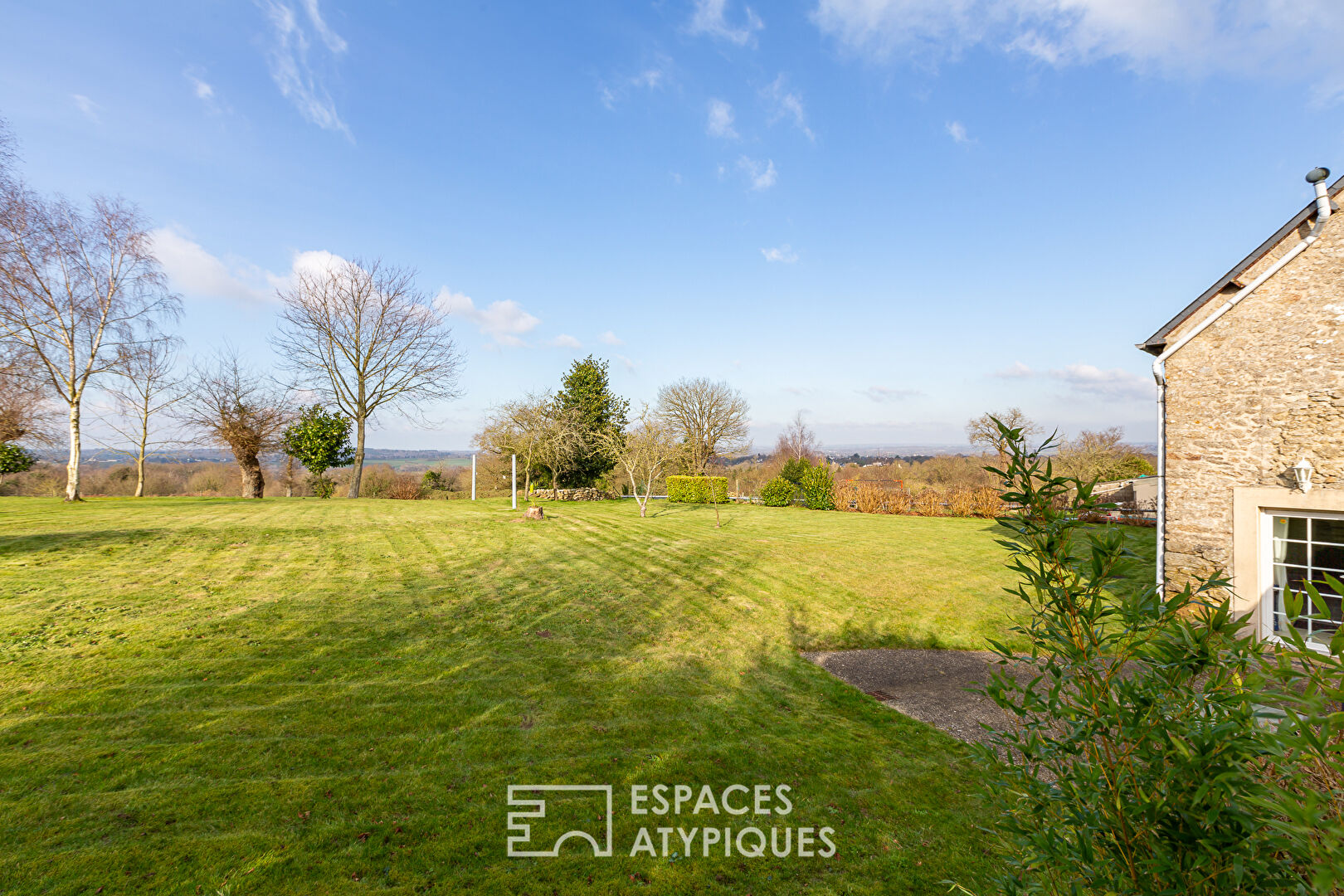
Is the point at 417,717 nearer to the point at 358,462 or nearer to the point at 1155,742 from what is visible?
the point at 1155,742

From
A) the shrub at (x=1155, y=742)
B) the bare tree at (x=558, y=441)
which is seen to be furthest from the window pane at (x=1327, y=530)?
the bare tree at (x=558, y=441)

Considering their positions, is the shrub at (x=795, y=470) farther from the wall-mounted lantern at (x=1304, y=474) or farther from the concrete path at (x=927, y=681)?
the wall-mounted lantern at (x=1304, y=474)

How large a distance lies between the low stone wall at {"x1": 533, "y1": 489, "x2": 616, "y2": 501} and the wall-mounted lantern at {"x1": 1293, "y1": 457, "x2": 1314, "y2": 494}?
66.3 feet

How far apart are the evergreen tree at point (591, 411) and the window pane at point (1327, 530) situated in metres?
18.8

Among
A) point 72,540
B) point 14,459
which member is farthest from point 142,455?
point 72,540

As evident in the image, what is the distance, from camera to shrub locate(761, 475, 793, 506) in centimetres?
2252

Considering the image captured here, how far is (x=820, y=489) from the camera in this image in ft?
71.6

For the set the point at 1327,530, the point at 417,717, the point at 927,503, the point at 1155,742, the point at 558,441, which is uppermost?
the point at 558,441

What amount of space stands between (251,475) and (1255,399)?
→ 2549 centimetres

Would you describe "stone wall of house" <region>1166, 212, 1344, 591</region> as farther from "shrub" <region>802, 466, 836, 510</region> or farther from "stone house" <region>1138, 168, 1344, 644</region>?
"shrub" <region>802, 466, 836, 510</region>

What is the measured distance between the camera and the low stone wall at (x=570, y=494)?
867 inches

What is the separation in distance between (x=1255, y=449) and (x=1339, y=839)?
776cm

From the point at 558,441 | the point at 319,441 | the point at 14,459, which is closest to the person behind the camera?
the point at 14,459

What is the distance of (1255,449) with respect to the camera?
6.09 m
